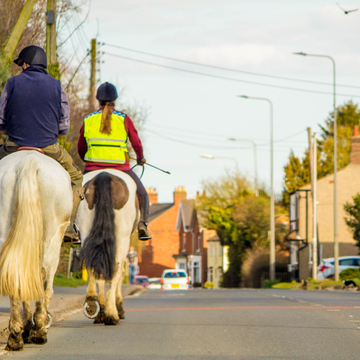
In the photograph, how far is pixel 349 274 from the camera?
35656 mm

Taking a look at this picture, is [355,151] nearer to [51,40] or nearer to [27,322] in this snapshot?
[51,40]

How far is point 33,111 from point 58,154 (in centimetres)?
49

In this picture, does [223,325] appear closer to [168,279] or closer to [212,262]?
[168,279]

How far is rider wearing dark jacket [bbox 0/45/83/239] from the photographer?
23.5ft

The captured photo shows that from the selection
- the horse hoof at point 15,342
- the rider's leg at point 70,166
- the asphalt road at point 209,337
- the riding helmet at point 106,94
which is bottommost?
the asphalt road at point 209,337

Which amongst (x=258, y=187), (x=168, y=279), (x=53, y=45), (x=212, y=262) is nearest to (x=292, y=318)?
(x=53, y=45)

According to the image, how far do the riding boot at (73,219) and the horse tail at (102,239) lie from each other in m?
0.18

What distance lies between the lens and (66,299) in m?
12.6

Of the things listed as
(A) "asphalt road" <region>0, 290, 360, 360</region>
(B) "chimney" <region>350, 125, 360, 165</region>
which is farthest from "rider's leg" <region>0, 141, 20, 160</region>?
(B) "chimney" <region>350, 125, 360, 165</region>

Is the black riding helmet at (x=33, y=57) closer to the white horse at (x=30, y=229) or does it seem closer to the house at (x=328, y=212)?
the white horse at (x=30, y=229)

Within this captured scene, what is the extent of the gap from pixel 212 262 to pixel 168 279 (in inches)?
1233

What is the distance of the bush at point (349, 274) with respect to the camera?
1385 inches

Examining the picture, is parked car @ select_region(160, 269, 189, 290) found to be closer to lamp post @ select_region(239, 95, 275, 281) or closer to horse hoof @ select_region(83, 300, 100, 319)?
lamp post @ select_region(239, 95, 275, 281)

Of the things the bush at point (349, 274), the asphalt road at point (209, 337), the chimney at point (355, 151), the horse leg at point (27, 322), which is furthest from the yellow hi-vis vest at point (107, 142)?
the chimney at point (355, 151)
